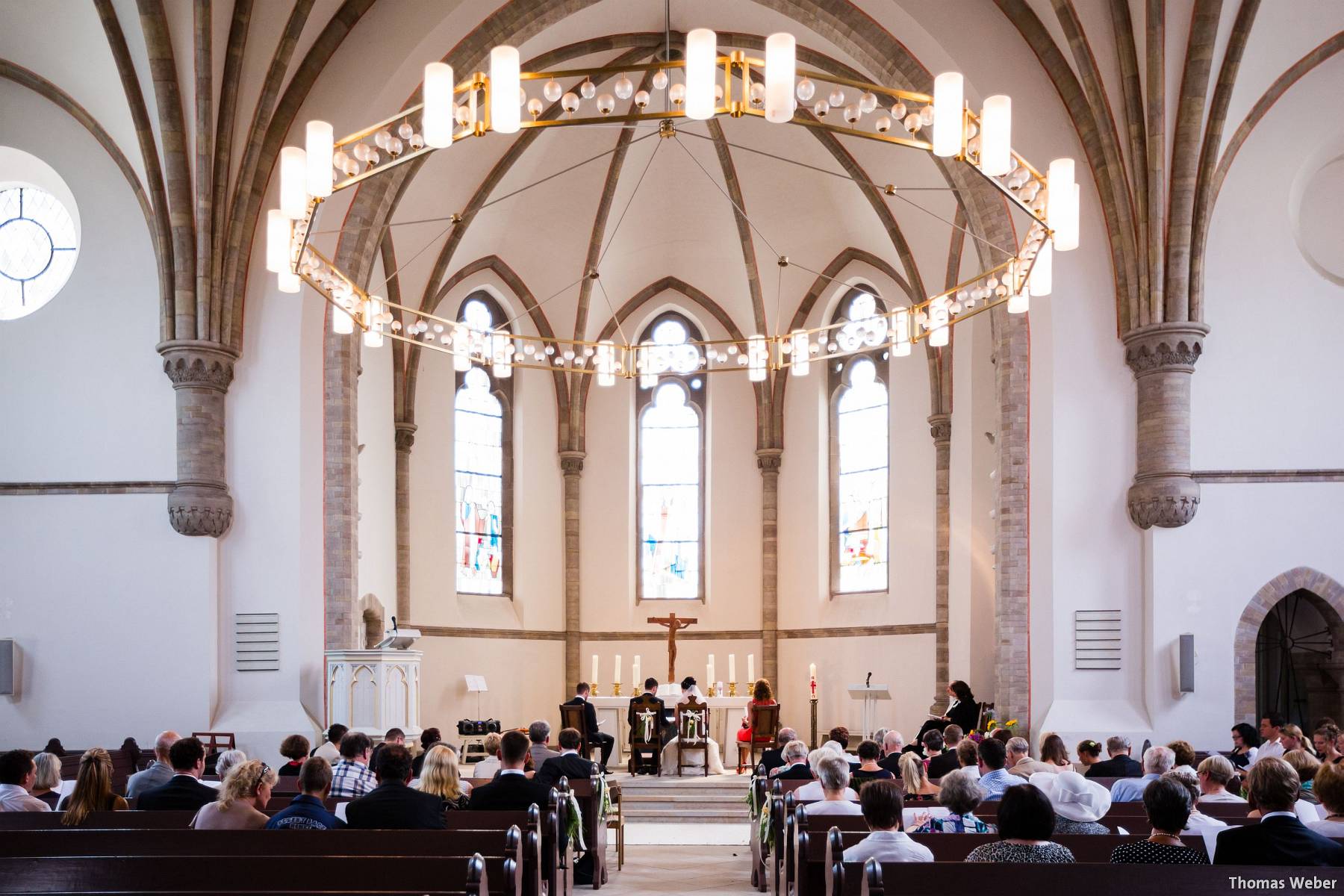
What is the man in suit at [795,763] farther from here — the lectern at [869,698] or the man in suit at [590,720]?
the lectern at [869,698]

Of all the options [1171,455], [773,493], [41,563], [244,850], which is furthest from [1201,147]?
[41,563]

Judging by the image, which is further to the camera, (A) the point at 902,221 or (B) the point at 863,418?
(B) the point at 863,418

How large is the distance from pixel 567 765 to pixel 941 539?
1123 centimetres

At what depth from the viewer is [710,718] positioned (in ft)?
61.3

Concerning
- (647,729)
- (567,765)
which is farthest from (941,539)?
(567,765)

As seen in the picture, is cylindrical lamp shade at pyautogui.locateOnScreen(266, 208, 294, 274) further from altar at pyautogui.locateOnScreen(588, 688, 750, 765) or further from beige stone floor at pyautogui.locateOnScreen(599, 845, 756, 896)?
altar at pyautogui.locateOnScreen(588, 688, 750, 765)

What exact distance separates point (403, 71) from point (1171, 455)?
376 inches

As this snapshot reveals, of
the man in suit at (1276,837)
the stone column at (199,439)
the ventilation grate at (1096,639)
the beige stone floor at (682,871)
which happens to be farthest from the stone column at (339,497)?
the man in suit at (1276,837)

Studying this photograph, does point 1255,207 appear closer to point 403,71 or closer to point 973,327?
point 973,327

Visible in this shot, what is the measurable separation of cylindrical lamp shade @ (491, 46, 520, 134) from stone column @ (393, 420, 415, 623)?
13284mm

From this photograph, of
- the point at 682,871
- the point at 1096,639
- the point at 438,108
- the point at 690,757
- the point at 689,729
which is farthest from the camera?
the point at 690,757

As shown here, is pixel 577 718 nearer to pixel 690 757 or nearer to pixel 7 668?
pixel 690 757

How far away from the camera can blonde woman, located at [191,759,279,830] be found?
6.40 metres

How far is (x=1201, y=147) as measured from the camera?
1418 centimetres
